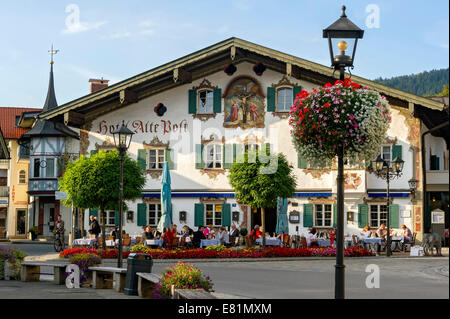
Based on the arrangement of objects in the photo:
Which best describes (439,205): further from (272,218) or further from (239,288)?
(239,288)

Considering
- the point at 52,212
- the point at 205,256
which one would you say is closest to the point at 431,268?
the point at 205,256

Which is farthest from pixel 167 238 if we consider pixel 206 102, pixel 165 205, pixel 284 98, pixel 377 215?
pixel 377 215

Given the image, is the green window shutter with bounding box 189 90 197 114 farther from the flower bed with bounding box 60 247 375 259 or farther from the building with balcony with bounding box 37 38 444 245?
the flower bed with bounding box 60 247 375 259

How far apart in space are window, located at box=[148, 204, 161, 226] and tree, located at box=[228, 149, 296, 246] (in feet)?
29.4

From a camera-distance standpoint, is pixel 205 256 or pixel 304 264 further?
pixel 205 256

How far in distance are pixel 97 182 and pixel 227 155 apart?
9314 millimetres

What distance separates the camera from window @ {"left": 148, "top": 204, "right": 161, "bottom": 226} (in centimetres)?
3628

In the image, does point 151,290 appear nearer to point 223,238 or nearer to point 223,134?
point 223,238

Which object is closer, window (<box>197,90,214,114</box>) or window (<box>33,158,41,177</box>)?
window (<box>197,90,214,114</box>)

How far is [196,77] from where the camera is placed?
118 feet

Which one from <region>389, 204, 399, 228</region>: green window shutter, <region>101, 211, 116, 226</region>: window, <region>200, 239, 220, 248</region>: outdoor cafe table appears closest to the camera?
<region>200, 239, 220, 248</region>: outdoor cafe table

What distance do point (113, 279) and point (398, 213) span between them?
746 inches

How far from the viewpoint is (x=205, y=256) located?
2634 cm

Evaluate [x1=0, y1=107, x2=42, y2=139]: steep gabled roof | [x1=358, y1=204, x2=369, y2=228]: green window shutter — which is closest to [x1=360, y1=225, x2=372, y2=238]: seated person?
[x1=358, y1=204, x2=369, y2=228]: green window shutter
